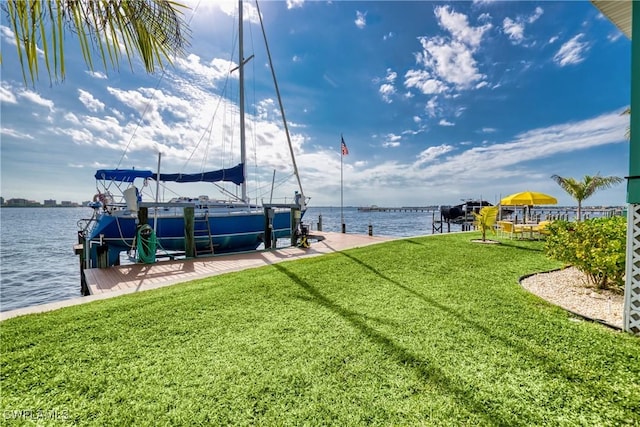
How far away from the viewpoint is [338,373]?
260 centimetres

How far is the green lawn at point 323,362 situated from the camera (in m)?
2.12

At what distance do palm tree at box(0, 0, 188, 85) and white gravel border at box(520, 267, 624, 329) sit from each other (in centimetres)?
621

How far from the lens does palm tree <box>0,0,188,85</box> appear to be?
5.57 ft

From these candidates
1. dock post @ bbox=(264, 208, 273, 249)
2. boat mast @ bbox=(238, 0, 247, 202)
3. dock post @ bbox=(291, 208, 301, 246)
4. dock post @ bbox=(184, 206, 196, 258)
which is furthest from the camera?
boat mast @ bbox=(238, 0, 247, 202)

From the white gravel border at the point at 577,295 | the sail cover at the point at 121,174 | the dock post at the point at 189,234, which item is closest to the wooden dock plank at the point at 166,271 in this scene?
the dock post at the point at 189,234

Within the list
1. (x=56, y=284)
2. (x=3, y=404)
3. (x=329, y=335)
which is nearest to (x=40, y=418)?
(x=3, y=404)

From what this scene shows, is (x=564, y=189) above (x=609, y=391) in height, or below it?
above

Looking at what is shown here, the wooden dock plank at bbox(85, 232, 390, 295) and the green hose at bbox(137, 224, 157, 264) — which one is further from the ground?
the green hose at bbox(137, 224, 157, 264)

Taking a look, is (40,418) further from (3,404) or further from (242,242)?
(242,242)

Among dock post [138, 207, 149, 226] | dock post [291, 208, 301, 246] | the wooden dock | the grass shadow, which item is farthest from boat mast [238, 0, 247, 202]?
the grass shadow

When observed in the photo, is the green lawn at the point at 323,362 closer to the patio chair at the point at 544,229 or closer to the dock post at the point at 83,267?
the patio chair at the point at 544,229

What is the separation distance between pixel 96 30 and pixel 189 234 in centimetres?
839

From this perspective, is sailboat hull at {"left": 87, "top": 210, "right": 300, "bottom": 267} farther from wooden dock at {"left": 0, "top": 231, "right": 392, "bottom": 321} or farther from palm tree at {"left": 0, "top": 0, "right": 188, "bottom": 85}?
palm tree at {"left": 0, "top": 0, "right": 188, "bottom": 85}

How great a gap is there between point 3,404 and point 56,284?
1128 cm
